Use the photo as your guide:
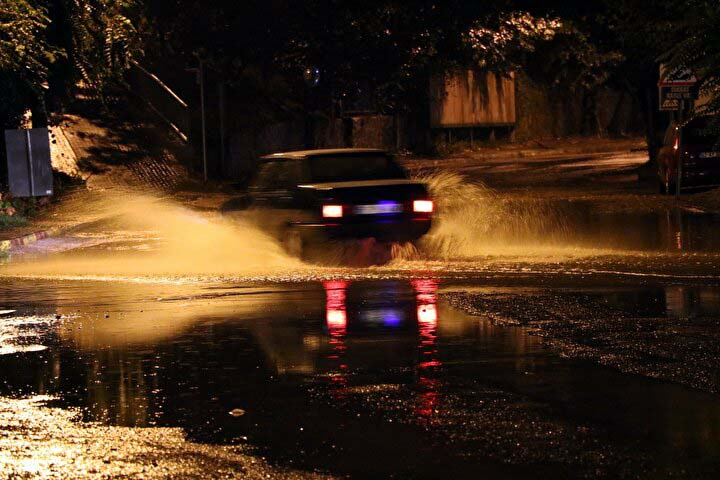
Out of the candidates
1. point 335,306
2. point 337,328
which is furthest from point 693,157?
point 337,328

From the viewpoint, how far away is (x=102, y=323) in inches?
455

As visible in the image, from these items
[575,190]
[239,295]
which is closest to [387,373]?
[239,295]

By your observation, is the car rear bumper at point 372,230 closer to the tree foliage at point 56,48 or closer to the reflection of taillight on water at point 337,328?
the reflection of taillight on water at point 337,328

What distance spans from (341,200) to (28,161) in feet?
39.7

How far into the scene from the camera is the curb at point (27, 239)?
67.4 feet

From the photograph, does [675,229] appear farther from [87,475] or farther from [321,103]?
[321,103]

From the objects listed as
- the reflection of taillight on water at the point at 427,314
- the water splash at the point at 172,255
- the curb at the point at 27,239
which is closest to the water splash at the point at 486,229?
the water splash at the point at 172,255

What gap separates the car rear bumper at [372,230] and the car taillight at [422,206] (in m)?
0.12

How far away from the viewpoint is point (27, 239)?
21734mm

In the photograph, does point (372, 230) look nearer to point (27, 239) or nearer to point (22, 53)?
point (27, 239)

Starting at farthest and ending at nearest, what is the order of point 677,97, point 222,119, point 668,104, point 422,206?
point 222,119
point 668,104
point 677,97
point 422,206

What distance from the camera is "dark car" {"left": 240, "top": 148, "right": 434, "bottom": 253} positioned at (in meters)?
16.2

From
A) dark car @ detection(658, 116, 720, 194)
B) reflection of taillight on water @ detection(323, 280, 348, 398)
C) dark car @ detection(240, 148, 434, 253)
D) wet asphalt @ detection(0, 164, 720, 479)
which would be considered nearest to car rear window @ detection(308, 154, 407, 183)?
dark car @ detection(240, 148, 434, 253)

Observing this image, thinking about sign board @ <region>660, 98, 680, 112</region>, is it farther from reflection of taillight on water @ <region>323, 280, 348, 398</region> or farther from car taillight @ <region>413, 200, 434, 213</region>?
reflection of taillight on water @ <region>323, 280, 348, 398</region>
